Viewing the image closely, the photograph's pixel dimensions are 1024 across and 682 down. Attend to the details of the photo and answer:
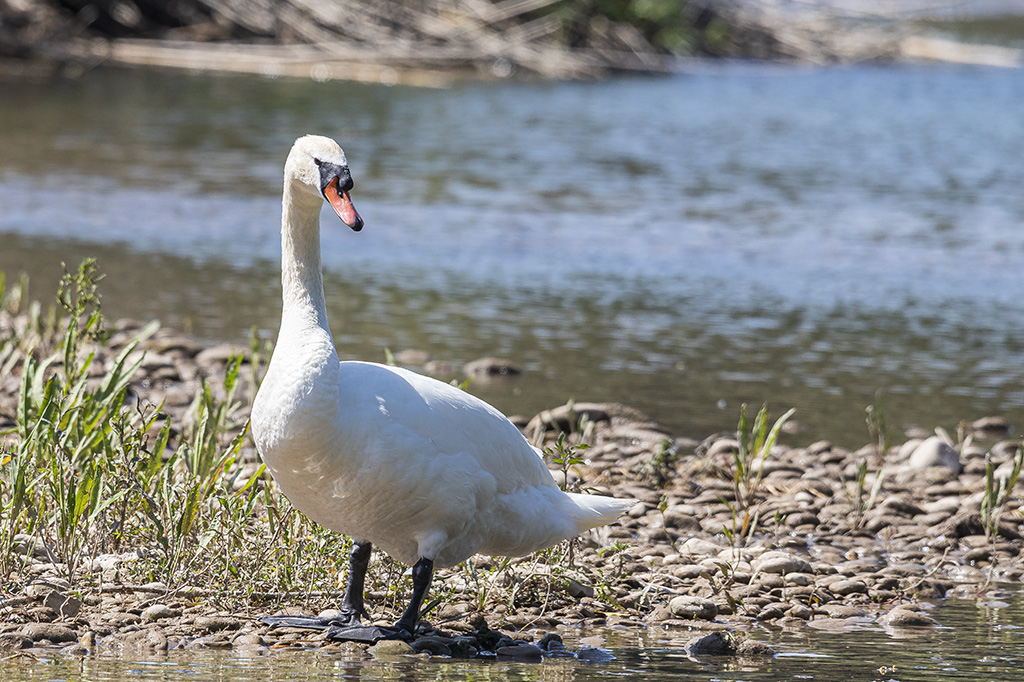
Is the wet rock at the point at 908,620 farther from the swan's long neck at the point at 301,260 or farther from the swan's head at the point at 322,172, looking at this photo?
the swan's head at the point at 322,172

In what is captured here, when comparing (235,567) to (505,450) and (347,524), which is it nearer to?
(347,524)

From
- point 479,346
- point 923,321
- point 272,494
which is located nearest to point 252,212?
point 479,346

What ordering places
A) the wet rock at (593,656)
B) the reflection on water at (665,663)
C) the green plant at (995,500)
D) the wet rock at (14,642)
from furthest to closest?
the green plant at (995,500) < the wet rock at (593,656) < the wet rock at (14,642) < the reflection on water at (665,663)

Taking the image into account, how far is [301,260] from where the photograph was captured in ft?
15.9

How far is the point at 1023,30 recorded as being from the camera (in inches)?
1880

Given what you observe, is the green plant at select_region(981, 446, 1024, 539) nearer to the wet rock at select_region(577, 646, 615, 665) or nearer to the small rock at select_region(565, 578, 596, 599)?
Result: the small rock at select_region(565, 578, 596, 599)

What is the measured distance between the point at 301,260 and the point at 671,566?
2234 millimetres

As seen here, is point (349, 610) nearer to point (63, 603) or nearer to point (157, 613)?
point (157, 613)

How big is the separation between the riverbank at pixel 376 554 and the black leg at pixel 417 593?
11 cm

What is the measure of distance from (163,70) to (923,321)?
21032mm

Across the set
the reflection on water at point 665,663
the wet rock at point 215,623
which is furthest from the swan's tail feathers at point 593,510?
the wet rock at point 215,623

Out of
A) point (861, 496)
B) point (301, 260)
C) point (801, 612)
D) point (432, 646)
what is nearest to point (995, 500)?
point (861, 496)

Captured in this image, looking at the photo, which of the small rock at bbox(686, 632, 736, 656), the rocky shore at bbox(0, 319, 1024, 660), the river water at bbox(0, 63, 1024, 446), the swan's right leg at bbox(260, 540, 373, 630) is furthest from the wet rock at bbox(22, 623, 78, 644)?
the river water at bbox(0, 63, 1024, 446)

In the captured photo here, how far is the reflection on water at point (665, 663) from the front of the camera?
4.41 meters
